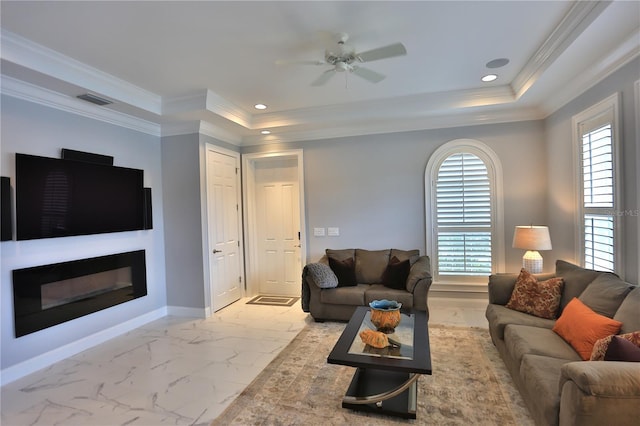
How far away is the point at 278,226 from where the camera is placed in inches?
214

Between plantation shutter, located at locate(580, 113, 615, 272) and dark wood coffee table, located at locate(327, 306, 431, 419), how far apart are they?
1.91 meters

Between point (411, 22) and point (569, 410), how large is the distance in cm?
266

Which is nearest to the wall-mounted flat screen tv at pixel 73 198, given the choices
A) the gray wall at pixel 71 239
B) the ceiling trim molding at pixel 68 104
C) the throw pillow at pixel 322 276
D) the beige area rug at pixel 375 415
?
the gray wall at pixel 71 239

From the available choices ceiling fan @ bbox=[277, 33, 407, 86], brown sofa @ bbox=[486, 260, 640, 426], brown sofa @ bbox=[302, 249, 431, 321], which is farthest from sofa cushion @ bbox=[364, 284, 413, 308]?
ceiling fan @ bbox=[277, 33, 407, 86]

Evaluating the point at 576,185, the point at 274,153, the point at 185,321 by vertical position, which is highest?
the point at 274,153

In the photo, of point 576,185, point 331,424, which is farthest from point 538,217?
point 331,424

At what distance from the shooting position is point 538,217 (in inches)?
170

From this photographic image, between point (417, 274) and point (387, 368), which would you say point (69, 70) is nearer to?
point (387, 368)

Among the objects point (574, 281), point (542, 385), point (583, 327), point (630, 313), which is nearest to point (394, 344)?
point (542, 385)

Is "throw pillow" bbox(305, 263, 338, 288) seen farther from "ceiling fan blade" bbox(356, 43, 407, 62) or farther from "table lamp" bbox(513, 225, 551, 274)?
"ceiling fan blade" bbox(356, 43, 407, 62)

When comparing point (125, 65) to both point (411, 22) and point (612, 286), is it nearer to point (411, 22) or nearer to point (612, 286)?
point (411, 22)

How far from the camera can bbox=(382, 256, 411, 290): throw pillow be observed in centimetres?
402

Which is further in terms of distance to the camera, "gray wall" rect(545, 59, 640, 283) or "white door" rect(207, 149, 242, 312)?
"white door" rect(207, 149, 242, 312)

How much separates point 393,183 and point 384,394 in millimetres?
3105
